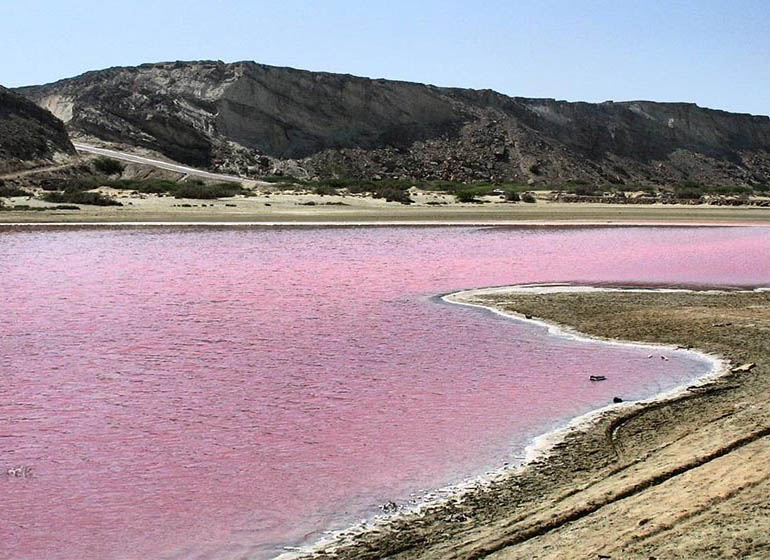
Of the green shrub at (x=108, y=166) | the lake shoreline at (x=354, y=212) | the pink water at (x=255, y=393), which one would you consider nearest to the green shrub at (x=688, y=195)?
the lake shoreline at (x=354, y=212)

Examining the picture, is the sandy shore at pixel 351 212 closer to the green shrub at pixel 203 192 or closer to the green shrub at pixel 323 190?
the green shrub at pixel 203 192

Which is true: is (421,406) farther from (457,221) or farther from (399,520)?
(457,221)

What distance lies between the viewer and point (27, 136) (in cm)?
6219

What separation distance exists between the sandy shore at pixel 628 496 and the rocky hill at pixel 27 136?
51987 mm

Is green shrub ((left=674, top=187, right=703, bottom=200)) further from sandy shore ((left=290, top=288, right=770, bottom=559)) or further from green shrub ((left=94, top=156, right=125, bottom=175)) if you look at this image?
sandy shore ((left=290, top=288, right=770, bottom=559))

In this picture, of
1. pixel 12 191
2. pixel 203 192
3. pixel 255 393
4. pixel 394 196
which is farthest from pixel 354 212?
pixel 255 393

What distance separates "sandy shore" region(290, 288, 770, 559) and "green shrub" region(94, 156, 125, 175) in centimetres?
5612

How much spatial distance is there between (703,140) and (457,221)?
7460 centimetres

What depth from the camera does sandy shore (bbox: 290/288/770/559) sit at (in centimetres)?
590

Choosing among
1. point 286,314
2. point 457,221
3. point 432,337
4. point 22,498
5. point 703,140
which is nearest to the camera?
point 22,498

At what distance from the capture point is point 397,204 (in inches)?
1948

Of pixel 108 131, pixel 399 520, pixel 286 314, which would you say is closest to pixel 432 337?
pixel 286 314

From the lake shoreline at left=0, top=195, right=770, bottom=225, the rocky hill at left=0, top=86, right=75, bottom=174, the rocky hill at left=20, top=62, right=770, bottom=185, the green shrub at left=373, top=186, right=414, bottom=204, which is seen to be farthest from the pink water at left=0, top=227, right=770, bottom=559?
the rocky hill at left=20, top=62, right=770, bottom=185

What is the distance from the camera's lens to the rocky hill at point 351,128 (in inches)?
3130
